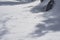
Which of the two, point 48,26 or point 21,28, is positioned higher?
point 21,28

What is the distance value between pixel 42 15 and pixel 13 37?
1779mm

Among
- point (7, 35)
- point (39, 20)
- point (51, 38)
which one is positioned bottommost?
point (51, 38)

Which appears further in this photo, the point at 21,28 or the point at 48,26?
the point at 21,28

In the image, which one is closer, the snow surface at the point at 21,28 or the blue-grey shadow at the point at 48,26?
the snow surface at the point at 21,28

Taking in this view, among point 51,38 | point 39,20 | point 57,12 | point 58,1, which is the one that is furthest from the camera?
point 58,1

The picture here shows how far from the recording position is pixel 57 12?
5922 millimetres

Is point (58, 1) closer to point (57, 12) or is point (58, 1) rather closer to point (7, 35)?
point (57, 12)

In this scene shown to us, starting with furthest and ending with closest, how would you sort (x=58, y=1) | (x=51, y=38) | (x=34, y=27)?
(x=58, y=1) < (x=34, y=27) < (x=51, y=38)

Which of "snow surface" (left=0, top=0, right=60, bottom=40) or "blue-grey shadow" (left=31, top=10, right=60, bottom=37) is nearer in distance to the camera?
"snow surface" (left=0, top=0, right=60, bottom=40)

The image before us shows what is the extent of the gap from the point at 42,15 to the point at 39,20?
523 millimetres

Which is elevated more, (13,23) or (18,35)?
(13,23)

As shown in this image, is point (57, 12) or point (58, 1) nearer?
point (57, 12)

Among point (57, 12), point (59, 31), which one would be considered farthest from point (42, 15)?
point (59, 31)

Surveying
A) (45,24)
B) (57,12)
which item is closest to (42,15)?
(57,12)
